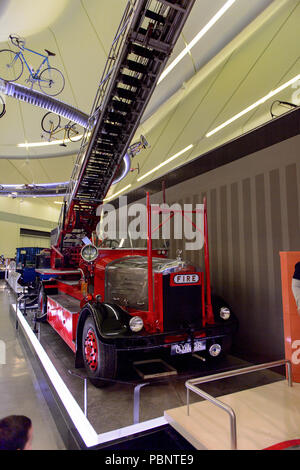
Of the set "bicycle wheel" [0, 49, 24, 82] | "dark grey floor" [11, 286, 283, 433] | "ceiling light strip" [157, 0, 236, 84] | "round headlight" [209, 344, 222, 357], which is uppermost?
"bicycle wheel" [0, 49, 24, 82]

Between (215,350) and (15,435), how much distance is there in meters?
2.33

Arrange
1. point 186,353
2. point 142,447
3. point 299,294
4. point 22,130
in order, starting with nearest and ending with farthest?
point 142,447 < point 299,294 < point 186,353 < point 22,130

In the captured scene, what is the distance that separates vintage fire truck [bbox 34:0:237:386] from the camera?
2.80 meters

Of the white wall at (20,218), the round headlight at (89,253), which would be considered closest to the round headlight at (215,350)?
the round headlight at (89,253)

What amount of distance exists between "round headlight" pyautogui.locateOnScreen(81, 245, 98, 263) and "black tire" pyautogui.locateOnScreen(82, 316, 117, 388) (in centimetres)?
85

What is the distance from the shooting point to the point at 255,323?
3.76m

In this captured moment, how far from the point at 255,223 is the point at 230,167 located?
3.61ft

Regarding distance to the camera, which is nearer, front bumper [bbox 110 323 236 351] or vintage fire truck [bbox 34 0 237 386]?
front bumper [bbox 110 323 236 351]

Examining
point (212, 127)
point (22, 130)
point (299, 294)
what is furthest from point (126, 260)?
point (22, 130)

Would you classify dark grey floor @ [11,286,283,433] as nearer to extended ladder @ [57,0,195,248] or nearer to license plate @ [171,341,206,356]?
license plate @ [171,341,206,356]

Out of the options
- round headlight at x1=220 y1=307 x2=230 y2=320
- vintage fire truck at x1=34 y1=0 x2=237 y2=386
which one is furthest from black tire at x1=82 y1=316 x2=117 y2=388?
round headlight at x1=220 y1=307 x2=230 y2=320

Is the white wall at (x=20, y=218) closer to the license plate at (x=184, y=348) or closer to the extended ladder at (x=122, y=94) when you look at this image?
the extended ladder at (x=122, y=94)

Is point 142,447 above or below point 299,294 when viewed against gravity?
below

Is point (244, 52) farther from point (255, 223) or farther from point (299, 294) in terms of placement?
point (299, 294)
